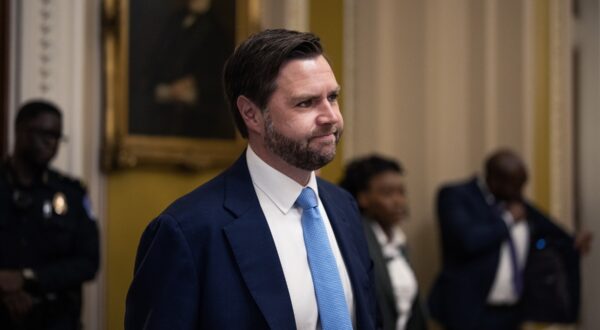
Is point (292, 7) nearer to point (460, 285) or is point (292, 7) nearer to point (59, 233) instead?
point (460, 285)

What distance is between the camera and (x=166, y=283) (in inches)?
82.8

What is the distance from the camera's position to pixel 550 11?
737 cm

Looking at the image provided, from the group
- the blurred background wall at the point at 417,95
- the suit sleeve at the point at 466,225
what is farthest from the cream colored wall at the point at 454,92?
the suit sleeve at the point at 466,225

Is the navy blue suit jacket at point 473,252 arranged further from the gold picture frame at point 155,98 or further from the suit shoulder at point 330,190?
the suit shoulder at point 330,190

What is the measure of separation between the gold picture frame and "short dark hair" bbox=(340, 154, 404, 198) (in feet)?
2.62

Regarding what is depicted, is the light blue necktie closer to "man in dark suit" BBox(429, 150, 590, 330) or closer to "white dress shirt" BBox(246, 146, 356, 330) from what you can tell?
"white dress shirt" BBox(246, 146, 356, 330)

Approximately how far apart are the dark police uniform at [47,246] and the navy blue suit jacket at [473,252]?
8.61 ft

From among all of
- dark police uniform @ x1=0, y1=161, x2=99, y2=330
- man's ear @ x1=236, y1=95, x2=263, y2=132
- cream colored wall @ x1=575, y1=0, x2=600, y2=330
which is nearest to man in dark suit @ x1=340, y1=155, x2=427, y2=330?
dark police uniform @ x1=0, y1=161, x2=99, y2=330

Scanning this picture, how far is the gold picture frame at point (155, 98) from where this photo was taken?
4582mm

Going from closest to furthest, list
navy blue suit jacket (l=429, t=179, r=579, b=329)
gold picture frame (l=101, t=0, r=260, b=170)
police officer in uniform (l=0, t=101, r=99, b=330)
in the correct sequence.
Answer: police officer in uniform (l=0, t=101, r=99, b=330), gold picture frame (l=101, t=0, r=260, b=170), navy blue suit jacket (l=429, t=179, r=579, b=329)

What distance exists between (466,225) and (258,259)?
3592mm

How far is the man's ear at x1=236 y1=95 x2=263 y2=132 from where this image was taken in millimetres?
2307

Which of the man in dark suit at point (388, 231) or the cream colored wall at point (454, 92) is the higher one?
the cream colored wall at point (454, 92)

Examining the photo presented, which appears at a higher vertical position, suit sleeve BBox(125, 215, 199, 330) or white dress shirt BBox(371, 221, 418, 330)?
suit sleeve BBox(125, 215, 199, 330)
